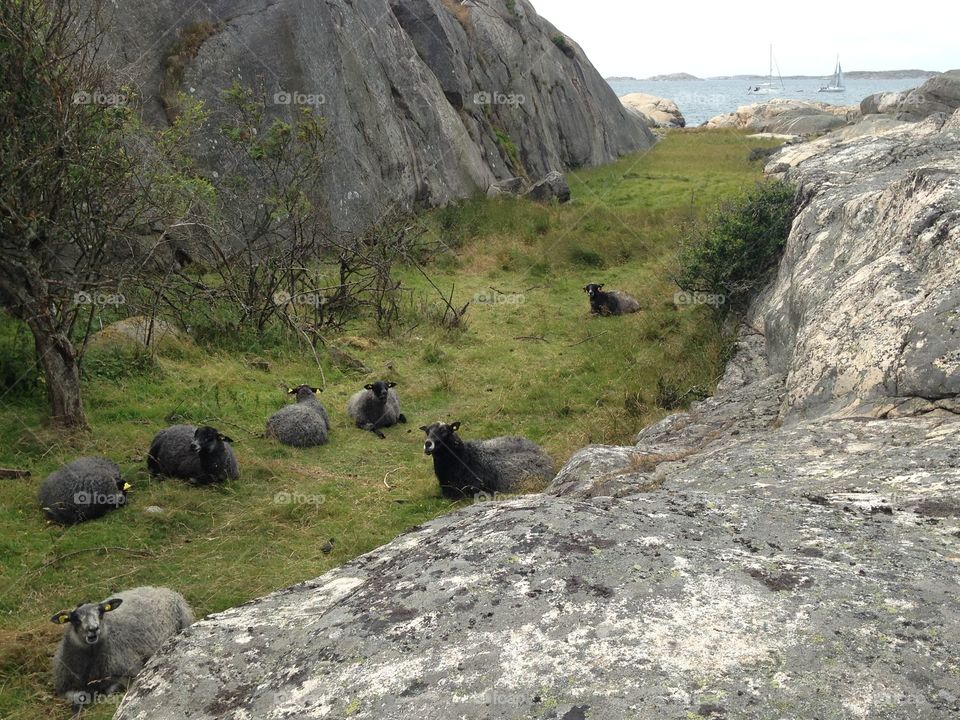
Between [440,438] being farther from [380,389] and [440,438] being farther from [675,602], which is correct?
[675,602]

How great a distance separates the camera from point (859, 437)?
17.7 feet

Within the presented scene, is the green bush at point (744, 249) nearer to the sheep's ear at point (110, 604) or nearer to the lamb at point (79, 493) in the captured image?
the lamb at point (79, 493)

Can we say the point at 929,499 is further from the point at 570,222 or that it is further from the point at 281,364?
the point at 570,222

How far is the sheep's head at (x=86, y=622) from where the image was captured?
19.8 ft

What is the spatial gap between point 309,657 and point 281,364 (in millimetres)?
10908

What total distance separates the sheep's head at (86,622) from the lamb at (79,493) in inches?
100

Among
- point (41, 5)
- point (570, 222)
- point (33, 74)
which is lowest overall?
point (570, 222)

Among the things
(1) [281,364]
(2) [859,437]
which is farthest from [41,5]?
(2) [859,437]
